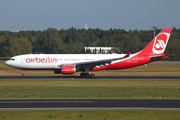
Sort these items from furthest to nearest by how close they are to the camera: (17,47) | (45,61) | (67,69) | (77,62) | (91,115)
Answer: (17,47) → (77,62) → (45,61) → (67,69) → (91,115)

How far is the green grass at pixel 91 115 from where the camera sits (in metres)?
21.6

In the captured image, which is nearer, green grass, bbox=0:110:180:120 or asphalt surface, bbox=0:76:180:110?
green grass, bbox=0:110:180:120

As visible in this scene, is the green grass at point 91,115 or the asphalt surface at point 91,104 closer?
A: the green grass at point 91,115

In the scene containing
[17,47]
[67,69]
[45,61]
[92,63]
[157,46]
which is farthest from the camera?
[17,47]

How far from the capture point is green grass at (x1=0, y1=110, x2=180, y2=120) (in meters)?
21.6

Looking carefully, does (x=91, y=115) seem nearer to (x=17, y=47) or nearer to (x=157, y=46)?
(x=157, y=46)

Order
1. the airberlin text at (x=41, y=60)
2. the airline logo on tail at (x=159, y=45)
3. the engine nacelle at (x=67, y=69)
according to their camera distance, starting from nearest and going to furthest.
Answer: the engine nacelle at (x=67, y=69), the airberlin text at (x=41, y=60), the airline logo on tail at (x=159, y=45)

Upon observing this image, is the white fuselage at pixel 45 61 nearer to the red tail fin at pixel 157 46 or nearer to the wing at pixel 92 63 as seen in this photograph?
the wing at pixel 92 63

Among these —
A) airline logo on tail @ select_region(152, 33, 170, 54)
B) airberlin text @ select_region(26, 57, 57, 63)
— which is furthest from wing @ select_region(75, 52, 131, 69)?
airline logo on tail @ select_region(152, 33, 170, 54)

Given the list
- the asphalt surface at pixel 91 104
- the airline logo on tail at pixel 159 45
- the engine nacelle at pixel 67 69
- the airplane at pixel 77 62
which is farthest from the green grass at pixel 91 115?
the airline logo on tail at pixel 159 45

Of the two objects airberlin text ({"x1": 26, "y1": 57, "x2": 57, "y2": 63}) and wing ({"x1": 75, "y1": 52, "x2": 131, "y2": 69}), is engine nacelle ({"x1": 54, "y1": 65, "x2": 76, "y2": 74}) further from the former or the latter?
airberlin text ({"x1": 26, "y1": 57, "x2": 57, "y2": 63})

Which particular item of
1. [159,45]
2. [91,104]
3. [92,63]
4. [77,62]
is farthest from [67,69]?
[91,104]

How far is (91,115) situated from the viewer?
2236 centimetres

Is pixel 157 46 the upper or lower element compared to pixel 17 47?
lower
